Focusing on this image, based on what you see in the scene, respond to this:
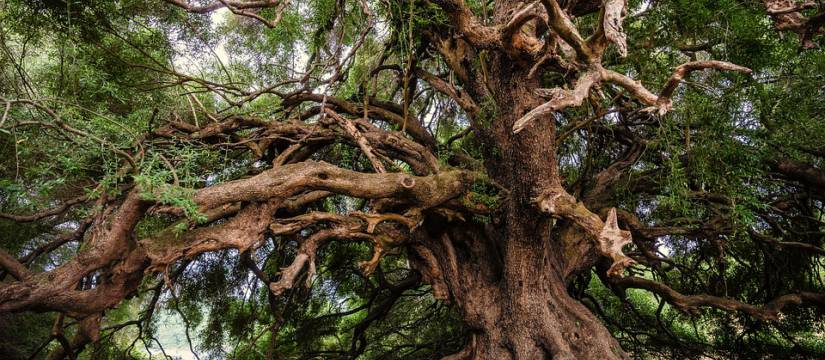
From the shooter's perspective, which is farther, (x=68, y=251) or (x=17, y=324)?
(x=68, y=251)

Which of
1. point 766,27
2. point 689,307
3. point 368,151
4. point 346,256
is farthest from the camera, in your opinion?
point 346,256

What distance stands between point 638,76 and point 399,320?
5093 millimetres

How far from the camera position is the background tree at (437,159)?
123 inches

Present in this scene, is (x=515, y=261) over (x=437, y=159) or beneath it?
beneath

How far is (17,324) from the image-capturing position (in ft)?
20.9

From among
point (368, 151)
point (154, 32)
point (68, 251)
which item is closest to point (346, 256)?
point (368, 151)

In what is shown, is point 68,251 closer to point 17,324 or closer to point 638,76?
point 17,324

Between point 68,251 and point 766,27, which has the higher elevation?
point 68,251

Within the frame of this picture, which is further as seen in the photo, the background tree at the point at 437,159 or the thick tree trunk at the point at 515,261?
the thick tree trunk at the point at 515,261

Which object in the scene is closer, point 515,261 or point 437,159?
point 515,261

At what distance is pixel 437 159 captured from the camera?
4691mm

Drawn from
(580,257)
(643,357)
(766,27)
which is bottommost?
(643,357)

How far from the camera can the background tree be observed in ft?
10.3

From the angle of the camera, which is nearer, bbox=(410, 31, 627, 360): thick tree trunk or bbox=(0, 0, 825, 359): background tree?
bbox=(0, 0, 825, 359): background tree
